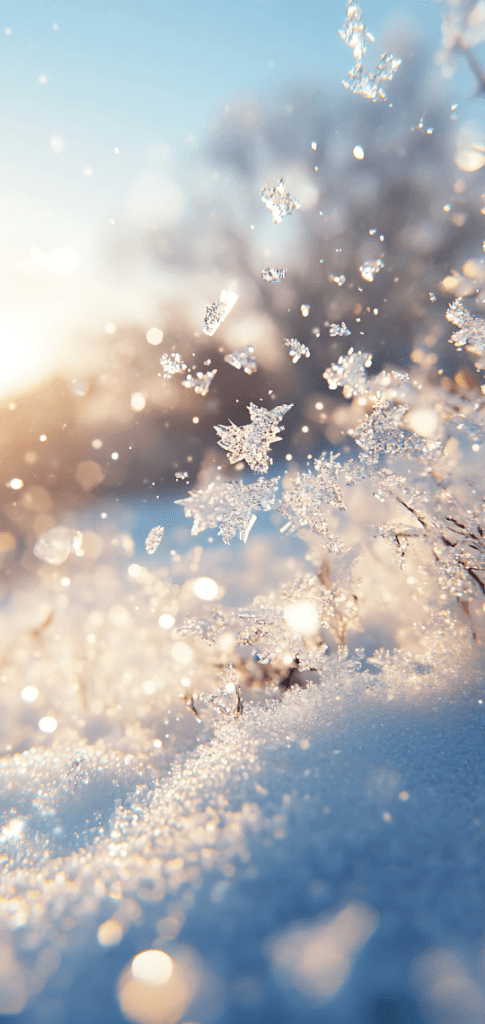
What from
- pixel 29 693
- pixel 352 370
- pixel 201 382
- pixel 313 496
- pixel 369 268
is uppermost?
pixel 369 268

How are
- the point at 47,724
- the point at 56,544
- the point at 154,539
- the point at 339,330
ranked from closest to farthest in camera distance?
the point at 47,724
the point at 339,330
the point at 154,539
the point at 56,544

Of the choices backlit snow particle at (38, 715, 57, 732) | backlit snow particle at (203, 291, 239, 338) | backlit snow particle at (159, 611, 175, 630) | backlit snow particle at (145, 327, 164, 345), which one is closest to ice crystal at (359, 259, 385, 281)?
backlit snow particle at (203, 291, 239, 338)

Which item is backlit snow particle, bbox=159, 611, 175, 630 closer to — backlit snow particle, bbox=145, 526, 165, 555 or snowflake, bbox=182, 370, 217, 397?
backlit snow particle, bbox=145, 526, 165, 555

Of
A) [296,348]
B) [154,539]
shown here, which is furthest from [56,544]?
[296,348]

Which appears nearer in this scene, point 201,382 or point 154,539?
point 201,382

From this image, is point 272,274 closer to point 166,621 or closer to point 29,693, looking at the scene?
point 166,621

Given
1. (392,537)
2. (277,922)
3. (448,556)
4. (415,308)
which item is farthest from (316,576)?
(277,922)
